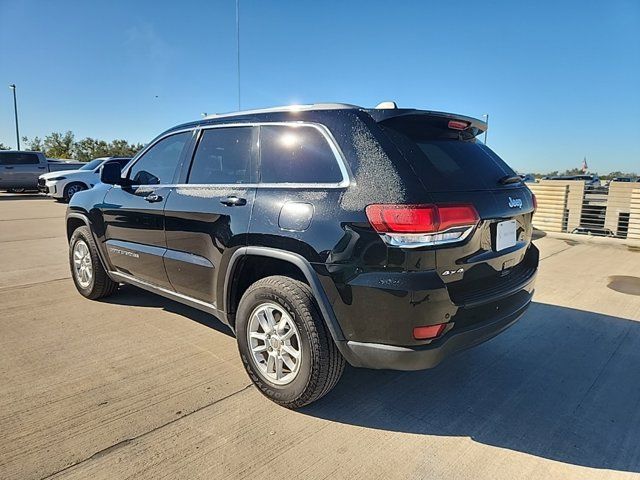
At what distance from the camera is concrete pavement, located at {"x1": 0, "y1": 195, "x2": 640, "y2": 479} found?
7.16 feet

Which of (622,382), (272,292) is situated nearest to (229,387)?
(272,292)

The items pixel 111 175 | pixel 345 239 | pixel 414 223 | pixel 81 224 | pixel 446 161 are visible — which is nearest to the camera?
pixel 414 223

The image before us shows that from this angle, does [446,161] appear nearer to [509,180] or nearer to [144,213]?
[509,180]

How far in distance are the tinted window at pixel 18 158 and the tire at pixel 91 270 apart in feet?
64.2

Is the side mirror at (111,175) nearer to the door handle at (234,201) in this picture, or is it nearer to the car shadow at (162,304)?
the car shadow at (162,304)

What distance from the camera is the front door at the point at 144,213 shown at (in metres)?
3.61

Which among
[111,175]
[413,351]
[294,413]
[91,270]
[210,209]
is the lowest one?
[294,413]

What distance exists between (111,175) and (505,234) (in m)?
3.41

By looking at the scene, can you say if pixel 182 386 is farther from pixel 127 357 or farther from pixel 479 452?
pixel 479 452

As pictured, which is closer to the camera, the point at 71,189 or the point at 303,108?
the point at 303,108

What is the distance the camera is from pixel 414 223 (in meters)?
2.16

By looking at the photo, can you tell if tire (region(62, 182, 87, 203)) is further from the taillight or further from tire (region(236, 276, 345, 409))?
the taillight

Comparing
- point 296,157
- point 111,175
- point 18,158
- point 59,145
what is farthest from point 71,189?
point 59,145

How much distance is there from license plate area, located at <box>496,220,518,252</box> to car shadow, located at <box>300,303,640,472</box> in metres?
1.04
